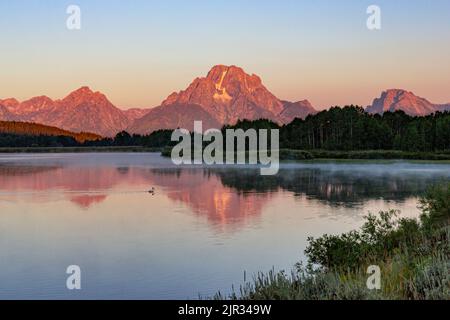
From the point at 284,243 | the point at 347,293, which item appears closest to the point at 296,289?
the point at 347,293

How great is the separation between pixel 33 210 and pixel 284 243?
25010 millimetres

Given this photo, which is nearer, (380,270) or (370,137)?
(380,270)

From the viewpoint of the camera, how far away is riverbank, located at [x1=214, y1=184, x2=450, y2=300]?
42.4 ft

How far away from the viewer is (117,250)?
28516 millimetres

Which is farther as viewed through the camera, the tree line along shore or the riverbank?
the tree line along shore

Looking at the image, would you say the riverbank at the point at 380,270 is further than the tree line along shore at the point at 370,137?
No

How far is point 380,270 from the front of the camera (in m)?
17.0

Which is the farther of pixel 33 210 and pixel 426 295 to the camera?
pixel 33 210

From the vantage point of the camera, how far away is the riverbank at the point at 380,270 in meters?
12.9
